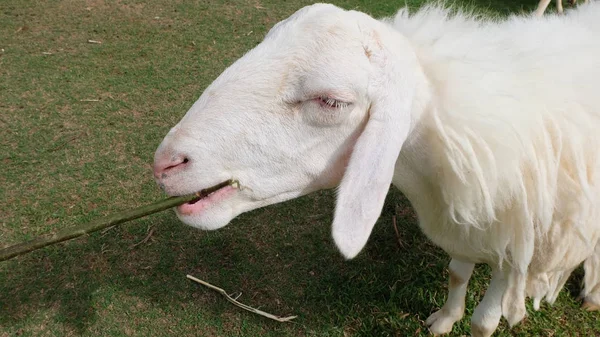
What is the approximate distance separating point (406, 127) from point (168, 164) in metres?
0.80

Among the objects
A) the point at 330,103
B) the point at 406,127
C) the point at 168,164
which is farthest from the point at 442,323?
the point at 168,164

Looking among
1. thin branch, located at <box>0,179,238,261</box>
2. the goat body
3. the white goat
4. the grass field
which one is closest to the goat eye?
the white goat

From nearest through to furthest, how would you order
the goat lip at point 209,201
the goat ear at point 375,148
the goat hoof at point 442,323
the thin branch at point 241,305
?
1. the goat ear at point 375,148
2. the goat lip at point 209,201
3. the goat hoof at point 442,323
4. the thin branch at point 241,305

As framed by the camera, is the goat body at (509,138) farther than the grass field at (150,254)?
No

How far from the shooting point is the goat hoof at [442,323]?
2.51 m

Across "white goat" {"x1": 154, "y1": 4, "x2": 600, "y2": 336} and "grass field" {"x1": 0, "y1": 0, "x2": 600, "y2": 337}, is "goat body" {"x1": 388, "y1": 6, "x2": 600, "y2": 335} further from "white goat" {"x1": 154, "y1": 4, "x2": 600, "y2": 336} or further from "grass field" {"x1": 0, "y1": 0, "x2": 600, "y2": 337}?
"grass field" {"x1": 0, "y1": 0, "x2": 600, "y2": 337}

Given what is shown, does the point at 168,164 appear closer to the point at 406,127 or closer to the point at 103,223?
the point at 103,223

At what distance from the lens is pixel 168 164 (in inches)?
57.4

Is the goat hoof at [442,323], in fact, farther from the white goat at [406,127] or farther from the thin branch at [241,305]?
the white goat at [406,127]

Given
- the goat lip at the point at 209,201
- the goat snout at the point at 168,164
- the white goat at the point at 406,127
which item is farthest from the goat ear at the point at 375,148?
the goat snout at the point at 168,164

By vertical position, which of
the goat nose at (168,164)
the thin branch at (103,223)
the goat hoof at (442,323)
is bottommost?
the goat hoof at (442,323)

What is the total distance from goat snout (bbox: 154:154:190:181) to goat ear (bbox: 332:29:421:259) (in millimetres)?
530

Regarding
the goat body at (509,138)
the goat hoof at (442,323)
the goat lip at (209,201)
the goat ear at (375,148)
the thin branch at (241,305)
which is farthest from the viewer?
the thin branch at (241,305)

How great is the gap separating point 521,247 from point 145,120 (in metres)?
3.42
